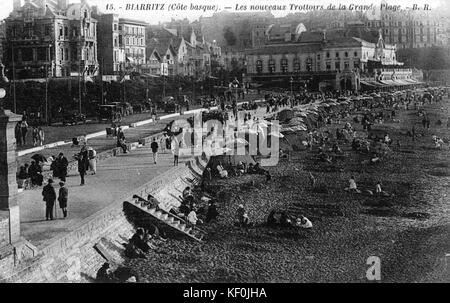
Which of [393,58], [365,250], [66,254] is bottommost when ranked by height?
[365,250]

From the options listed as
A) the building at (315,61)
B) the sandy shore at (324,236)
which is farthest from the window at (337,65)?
the sandy shore at (324,236)

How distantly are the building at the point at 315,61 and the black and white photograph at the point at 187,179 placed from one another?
1415 cm

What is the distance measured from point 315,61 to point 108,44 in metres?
32.7

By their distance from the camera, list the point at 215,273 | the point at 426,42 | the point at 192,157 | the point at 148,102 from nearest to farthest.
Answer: the point at 215,273 → the point at 192,157 → the point at 148,102 → the point at 426,42

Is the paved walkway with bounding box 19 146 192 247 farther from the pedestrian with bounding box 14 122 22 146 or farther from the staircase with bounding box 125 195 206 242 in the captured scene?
the pedestrian with bounding box 14 122 22 146

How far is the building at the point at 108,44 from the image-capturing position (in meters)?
51.8

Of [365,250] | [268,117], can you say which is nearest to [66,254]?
[365,250]

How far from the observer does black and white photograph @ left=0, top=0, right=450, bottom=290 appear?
13.5 meters

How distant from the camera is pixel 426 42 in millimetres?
91312

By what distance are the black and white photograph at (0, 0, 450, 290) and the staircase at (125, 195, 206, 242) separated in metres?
0.06

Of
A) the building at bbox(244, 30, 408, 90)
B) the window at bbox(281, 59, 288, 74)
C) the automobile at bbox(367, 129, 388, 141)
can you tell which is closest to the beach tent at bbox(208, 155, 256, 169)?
the automobile at bbox(367, 129, 388, 141)
